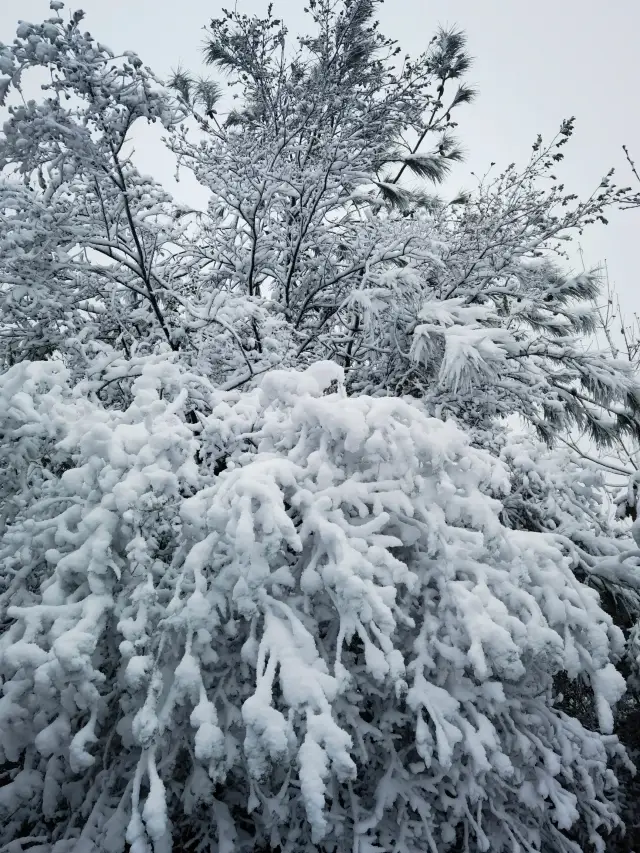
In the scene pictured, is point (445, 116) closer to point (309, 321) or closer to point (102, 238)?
point (309, 321)

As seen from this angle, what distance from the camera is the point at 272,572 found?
2.25m

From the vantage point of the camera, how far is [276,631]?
2.03 meters

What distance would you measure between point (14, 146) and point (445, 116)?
14.7 feet

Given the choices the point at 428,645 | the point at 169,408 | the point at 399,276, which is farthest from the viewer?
the point at 399,276

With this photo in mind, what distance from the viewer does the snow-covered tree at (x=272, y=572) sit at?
6.56ft

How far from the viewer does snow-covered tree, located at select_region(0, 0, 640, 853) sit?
2.00m

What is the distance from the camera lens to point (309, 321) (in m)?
5.95

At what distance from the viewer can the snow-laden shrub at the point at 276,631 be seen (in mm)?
1959

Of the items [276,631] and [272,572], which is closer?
[276,631]

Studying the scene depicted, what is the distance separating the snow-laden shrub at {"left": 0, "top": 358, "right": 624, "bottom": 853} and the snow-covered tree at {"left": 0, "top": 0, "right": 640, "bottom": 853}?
0.01 metres

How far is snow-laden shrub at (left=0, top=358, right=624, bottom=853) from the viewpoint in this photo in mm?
1959

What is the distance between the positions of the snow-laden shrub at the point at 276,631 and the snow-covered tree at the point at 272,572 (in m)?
0.01

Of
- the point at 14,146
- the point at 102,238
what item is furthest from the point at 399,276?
the point at 14,146

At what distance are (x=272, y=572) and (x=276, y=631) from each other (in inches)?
11.0
